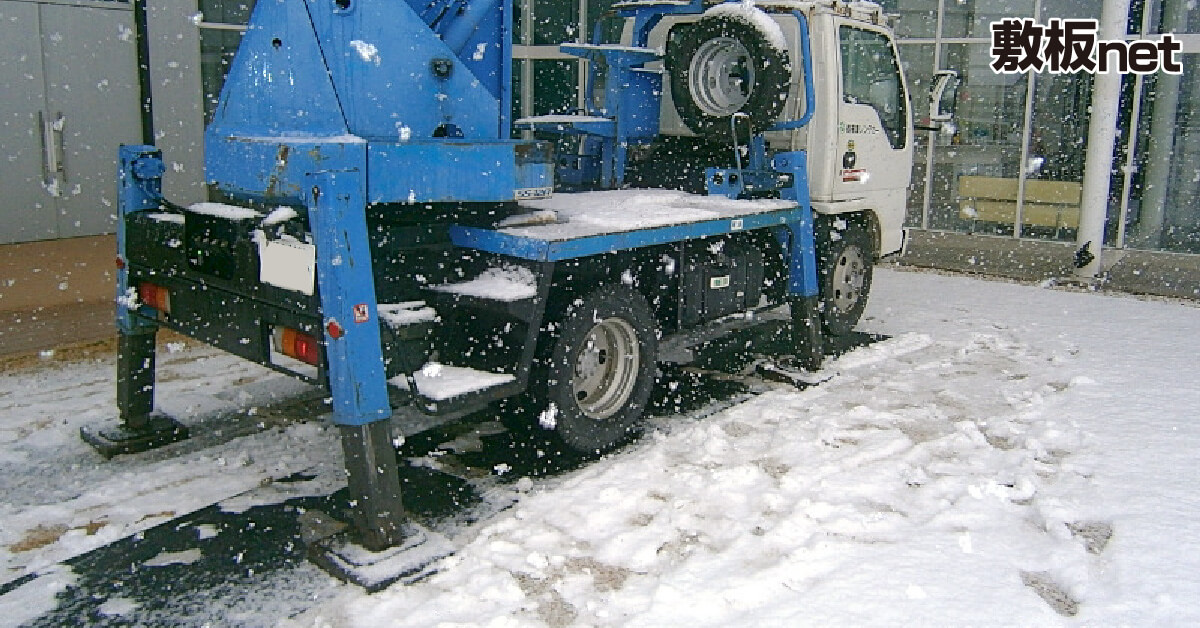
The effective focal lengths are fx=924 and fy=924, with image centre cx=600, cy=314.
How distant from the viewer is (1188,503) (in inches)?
168

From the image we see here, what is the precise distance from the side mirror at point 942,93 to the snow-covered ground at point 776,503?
85.2 inches

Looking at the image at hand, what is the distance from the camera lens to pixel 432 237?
4320mm

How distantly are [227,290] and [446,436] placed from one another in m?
1.44

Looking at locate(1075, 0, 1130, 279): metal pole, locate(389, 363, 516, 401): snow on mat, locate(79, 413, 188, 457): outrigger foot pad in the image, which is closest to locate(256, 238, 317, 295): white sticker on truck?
locate(389, 363, 516, 401): snow on mat

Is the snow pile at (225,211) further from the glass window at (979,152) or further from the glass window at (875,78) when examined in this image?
the glass window at (979,152)

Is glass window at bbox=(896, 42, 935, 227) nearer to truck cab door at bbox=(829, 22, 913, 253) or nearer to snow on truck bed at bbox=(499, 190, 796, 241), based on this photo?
truck cab door at bbox=(829, 22, 913, 253)

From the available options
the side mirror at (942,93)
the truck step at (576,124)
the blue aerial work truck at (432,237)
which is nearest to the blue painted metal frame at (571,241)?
the blue aerial work truck at (432,237)

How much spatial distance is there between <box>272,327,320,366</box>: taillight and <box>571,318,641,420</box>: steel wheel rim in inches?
59.6

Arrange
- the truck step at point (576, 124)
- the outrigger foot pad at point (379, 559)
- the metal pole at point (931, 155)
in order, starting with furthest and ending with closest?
the metal pole at point (931, 155) < the truck step at point (576, 124) < the outrigger foot pad at point (379, 559)

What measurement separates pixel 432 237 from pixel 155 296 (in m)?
1.50

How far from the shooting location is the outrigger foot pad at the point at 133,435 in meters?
4.64

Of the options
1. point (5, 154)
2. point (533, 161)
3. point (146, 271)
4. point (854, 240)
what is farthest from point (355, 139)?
point (5, 154)

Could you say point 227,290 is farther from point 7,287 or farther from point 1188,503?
point 7,287

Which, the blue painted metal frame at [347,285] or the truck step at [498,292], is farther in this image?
the truck step at [498,292]
